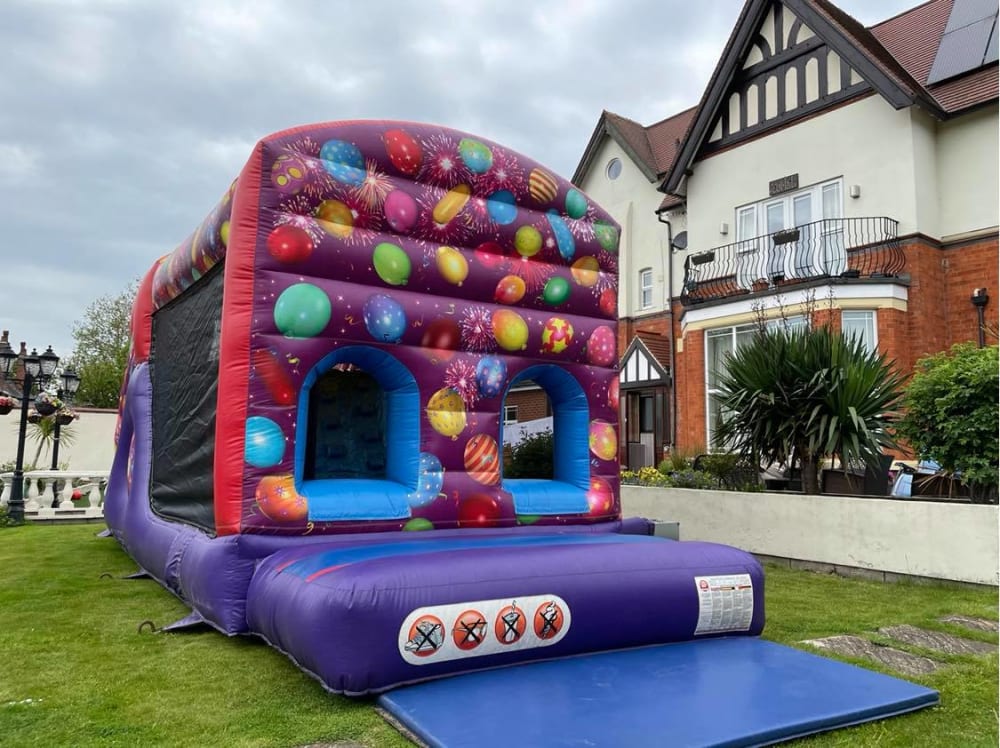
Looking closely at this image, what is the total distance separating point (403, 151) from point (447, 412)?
6.60 ft

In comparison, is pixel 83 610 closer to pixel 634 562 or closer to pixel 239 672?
pixel 239 672

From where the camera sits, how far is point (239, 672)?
4.25 meters

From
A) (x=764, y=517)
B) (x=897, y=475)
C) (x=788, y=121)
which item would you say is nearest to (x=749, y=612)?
(x=764, y=517)

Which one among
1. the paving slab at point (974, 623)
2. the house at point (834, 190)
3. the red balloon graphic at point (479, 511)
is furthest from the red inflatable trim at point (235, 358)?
the house at point (834, 190)

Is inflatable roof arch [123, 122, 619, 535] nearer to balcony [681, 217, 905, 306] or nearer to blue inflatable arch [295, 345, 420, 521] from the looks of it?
blue inflatable arch [295, 345, 420, 521]

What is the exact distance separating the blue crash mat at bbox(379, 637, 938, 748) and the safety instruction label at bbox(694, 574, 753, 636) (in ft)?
0.95

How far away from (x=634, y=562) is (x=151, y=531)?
4.19m

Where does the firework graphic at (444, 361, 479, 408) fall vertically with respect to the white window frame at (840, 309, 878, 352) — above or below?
below

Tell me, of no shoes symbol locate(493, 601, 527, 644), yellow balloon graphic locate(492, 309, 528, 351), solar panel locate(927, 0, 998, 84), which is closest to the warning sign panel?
no shoes symbol locate(493, 601, 527, 644)

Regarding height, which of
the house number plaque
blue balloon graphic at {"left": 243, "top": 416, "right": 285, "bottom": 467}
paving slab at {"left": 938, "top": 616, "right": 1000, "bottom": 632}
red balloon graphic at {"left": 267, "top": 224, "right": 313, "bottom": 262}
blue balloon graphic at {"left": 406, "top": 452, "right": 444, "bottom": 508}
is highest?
the house number plaque

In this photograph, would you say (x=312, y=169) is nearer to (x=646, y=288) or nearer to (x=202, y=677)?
(x=202, y=677)

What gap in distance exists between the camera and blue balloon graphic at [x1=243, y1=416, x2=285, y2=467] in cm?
510

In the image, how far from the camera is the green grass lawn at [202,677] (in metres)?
3.38

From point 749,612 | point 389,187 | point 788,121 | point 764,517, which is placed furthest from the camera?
point 788,121
